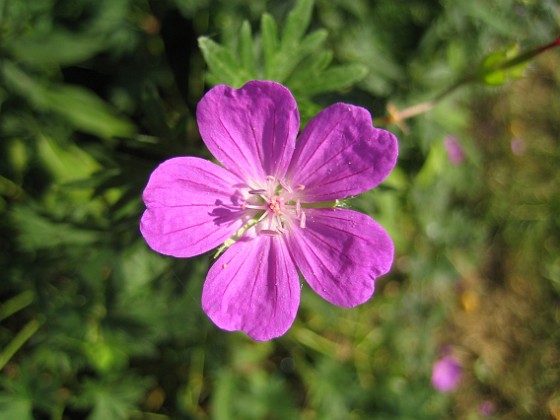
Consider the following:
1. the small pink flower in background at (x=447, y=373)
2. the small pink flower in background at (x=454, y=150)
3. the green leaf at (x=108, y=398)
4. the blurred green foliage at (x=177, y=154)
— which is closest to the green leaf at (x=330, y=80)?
the blurred green foliage at (x=177, y=154)

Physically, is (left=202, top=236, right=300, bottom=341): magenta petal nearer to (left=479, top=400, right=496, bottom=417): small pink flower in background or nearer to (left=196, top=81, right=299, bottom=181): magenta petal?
(left=196, top=81, right=299, bottom=181): magenta petal

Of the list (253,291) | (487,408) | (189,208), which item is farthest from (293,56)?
(487,408)

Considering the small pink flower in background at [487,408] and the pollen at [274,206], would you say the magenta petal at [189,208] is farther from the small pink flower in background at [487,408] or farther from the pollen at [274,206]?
the small pink flower in background at [487,408]

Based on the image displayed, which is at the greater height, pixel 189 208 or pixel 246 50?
pixel 246 50

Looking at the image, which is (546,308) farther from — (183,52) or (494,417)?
(183,52)

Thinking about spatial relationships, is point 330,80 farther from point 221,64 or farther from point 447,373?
point 447,373

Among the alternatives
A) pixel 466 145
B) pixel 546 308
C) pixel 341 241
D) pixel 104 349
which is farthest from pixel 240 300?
pixel 546 308

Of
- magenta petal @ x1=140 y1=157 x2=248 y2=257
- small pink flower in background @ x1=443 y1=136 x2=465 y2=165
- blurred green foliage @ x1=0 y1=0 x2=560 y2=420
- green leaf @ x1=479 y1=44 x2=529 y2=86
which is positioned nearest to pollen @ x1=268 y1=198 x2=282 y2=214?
magenta petal @ x1=140 y1=157 x2=248 y2=257

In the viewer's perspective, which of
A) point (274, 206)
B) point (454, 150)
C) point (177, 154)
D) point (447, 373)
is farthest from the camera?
point (447, 373)
